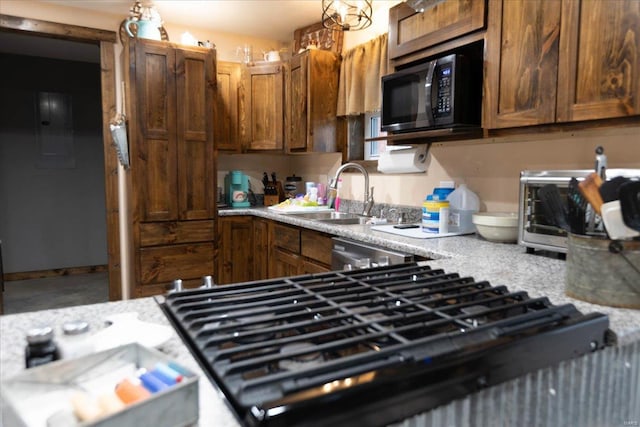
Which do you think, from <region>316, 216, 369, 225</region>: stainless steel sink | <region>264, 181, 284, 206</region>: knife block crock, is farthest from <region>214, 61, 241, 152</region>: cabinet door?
<region>316, 216, 369, 225</region>: stainless steel sink

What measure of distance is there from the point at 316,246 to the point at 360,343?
2.05m

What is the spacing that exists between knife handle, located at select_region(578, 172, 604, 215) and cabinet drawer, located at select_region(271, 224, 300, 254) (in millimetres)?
2060

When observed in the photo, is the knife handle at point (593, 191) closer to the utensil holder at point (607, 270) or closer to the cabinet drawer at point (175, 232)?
the utensil holder at point (607, 270)

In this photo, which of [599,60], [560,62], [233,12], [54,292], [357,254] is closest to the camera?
[599,60]

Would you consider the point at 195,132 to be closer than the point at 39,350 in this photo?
No

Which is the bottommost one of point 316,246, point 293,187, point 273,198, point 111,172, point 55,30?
point 316,246

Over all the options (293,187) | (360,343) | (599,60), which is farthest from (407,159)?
(360,343)

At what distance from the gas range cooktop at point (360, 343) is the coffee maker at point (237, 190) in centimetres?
297

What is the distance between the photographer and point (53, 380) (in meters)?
0.55

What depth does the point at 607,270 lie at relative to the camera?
1.02 metres

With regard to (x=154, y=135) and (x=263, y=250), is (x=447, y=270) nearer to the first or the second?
(x=263, y=250)

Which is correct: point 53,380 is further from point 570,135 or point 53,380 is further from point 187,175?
point 187,175

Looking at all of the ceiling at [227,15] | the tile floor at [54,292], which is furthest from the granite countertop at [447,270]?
the tile floor at [54,292]

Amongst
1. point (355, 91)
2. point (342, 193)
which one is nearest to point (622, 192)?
point (355, 91)
